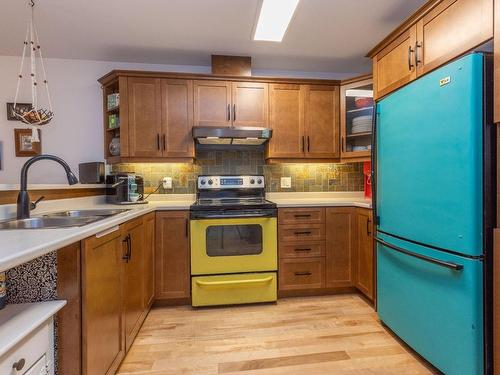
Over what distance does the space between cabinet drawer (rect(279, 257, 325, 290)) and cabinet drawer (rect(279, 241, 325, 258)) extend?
0.15ft

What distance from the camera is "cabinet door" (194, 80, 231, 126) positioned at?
262cm

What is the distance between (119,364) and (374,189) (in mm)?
2022

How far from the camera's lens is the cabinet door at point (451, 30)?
1227 millimetres

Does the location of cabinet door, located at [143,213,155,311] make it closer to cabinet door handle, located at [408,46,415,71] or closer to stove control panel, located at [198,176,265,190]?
stove control panel, located at [198,176,265,190]

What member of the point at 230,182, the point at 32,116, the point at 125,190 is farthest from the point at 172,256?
the point at 32,116

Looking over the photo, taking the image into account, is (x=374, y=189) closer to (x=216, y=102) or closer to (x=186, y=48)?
(x=216, y=102)

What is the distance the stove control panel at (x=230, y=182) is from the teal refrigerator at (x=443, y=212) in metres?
1.40

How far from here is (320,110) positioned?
278 cm

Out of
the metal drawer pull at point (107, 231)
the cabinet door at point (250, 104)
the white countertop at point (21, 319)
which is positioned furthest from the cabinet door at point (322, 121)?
the white countertop at point (21, 319)

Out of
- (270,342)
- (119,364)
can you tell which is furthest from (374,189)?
(119,364)

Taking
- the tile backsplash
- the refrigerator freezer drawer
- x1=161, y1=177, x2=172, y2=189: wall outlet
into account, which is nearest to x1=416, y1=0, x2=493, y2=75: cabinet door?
the refrigerator freezer drawer

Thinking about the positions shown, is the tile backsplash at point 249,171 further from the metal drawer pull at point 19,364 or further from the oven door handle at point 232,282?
the metal drawer pull at point 19,364

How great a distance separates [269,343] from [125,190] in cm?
172

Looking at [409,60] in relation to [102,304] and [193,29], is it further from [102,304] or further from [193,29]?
[102,304]
